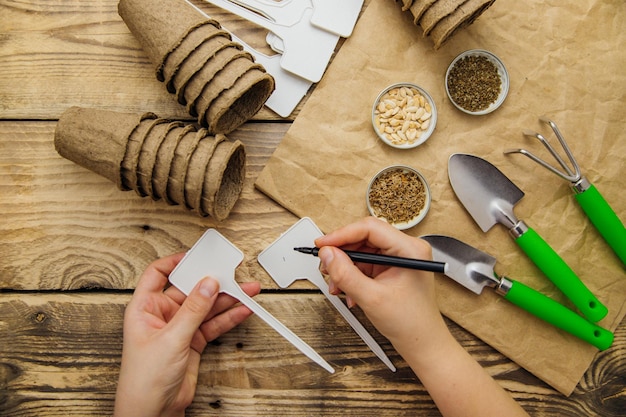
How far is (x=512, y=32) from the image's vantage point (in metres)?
1.01

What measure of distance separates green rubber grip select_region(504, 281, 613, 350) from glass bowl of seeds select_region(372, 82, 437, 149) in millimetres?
338

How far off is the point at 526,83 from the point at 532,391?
61 cm

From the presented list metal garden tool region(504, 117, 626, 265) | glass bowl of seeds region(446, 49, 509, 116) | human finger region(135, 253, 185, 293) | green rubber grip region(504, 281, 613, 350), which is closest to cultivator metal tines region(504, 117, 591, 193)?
metal garden tool region(504, 117, 626, 265)

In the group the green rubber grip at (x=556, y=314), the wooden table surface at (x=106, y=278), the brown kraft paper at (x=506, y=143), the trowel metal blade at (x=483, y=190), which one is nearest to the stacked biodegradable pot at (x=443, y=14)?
the brown kraft paper at (x=506, y=143)

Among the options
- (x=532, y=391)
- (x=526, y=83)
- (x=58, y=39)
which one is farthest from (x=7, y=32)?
(x=532, y=391)

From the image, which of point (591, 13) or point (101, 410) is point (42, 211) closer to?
point (101, 410)

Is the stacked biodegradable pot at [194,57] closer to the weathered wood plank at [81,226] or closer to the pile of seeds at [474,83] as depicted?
the weathered wood plank at [81,226]

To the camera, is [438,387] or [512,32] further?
[512,32]

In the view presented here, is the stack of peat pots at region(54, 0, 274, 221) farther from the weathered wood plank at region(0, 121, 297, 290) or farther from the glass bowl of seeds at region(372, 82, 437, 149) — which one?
the glass bowl of seeds at region(372, 82, 437, 149)

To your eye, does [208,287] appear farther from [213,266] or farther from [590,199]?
[590,199]

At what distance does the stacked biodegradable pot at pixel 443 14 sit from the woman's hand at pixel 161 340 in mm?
578

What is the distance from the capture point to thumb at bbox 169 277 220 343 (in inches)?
34.1

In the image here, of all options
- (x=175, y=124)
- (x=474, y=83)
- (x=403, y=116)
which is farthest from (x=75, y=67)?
(x=474, y=83)

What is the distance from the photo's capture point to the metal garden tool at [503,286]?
0.96 meters
